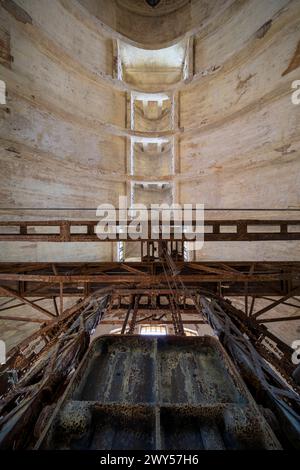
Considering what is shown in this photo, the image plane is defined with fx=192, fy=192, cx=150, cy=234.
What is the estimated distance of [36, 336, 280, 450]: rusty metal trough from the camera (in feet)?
4.90

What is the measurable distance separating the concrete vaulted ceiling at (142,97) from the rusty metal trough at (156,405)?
813cm

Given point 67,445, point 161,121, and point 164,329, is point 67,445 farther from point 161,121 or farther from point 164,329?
point 161,121

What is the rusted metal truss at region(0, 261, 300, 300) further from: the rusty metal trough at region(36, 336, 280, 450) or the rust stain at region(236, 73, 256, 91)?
the rust stain at region(236, 73, 256, 91)

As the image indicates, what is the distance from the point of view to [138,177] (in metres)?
12.4

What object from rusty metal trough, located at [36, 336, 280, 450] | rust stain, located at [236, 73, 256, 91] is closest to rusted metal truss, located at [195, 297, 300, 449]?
rusty metal trough, located at [36, 336, 280, 450]

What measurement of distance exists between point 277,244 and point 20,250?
11.7 metres

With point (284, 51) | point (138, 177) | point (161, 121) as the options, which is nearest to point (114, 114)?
point (138, 177)

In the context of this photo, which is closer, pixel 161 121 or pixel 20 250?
pixel 20 250

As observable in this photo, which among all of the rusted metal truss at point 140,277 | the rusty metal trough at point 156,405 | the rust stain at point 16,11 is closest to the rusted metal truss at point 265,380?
the rusty metal trough at point 156,405

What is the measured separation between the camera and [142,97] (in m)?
12.8

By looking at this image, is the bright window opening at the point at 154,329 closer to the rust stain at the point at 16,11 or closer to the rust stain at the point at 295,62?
the rust stain at the point at 295,62

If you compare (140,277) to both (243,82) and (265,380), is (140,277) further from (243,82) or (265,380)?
(243,82)

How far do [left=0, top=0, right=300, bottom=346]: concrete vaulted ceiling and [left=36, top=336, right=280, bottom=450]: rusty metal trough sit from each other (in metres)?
8.13

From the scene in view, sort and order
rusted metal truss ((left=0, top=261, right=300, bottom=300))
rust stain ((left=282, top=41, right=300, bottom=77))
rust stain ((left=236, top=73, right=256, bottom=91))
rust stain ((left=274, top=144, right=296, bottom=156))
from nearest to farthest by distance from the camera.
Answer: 1. rusted metal truss ((left=0, top=261, right=300, bottom=300))
2. rust stain ((left=282, top=41, right=300, bottom=77))
3. rust stain ((left=274, top=144, right=296, bottom=156))
4. rust stain ((left=236, top=73, right=256, bottom=91))
